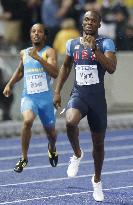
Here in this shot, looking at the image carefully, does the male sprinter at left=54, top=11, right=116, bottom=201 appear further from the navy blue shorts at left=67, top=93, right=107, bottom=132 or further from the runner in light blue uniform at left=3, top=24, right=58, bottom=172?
the runner in light blue uniform at left=3, top=24, right=58, bottom=172

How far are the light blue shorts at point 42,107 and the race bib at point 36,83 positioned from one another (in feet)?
0.34

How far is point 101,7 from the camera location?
20016 millimetres

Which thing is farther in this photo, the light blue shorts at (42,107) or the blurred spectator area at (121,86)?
the blurred spectator area at (121,86)

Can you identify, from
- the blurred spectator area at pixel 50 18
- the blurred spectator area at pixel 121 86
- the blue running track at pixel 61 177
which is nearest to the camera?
the blue running track at pixel 61 177

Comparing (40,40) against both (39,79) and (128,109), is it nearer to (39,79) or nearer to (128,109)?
(39,79)

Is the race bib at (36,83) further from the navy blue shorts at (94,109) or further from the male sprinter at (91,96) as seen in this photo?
the navy blue shorts at (94,109)

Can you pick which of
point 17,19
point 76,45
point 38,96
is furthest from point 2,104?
point 76,45

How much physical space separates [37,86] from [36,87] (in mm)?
19

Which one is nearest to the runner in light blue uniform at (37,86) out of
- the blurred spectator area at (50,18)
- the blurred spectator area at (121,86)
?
the blurred spectator area at (50,18)

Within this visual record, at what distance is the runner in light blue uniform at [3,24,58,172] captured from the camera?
1192cm

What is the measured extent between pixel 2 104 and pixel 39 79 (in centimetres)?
599

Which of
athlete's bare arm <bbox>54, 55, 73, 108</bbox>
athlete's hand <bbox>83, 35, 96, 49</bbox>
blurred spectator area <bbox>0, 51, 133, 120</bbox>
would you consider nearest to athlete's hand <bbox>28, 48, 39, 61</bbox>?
athlete's bare arm <bbox>54, 55, 73, 108</bbox>

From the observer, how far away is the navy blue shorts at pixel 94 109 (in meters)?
10.1

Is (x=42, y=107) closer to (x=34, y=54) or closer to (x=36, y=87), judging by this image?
(x=36, y=87)
